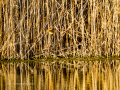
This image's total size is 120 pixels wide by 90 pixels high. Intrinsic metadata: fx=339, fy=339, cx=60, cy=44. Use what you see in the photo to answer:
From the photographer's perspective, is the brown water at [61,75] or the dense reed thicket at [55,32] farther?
the dense reed thicket at [55,32]

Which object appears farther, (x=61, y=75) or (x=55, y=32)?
(x=55, y=32)

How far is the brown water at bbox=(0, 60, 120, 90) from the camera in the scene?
504 cm

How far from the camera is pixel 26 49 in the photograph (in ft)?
27.3

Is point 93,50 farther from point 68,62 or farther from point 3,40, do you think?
point 3,40

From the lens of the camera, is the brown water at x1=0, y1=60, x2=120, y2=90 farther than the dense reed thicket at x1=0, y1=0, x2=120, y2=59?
No

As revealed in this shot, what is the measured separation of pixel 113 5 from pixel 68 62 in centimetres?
188

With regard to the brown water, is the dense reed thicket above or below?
above

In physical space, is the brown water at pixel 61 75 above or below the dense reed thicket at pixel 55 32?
below

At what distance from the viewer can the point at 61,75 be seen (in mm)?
6133

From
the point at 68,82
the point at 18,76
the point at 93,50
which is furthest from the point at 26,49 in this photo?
the point at 68,82

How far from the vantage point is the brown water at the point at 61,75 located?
5039mm

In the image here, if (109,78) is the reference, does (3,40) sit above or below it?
above

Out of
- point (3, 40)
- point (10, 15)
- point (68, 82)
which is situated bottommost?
point (68, 82)

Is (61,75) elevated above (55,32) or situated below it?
below
